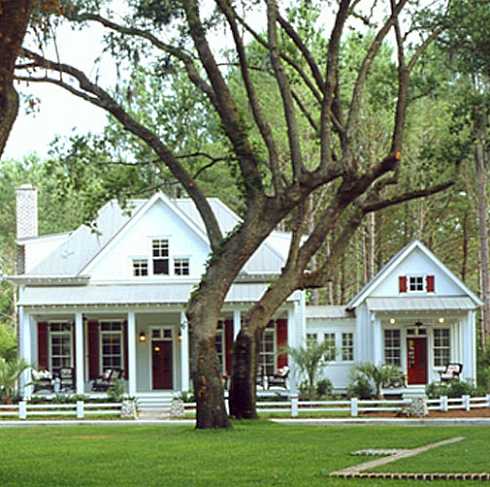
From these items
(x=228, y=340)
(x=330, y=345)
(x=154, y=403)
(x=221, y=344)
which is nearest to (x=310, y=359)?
(x=330, y=345)

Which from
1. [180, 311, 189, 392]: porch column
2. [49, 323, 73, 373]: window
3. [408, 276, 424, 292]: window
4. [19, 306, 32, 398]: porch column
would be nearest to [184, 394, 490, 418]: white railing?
[180, 311, 189, 392]: porch column

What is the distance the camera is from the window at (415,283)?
1634 inches

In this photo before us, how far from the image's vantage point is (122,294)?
39.6 meters

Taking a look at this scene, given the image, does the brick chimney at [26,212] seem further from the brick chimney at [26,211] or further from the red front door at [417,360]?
the red front door at [417,360]

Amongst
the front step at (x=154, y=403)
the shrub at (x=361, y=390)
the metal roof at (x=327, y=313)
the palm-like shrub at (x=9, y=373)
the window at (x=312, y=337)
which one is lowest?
the front step at (x=154, y=403)

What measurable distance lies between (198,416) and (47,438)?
3019 millimetres

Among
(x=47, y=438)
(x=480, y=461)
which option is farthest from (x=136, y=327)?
(x=480, y=461)

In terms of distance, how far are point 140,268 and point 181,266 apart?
134cm

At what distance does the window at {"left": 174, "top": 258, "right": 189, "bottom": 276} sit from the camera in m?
40.7

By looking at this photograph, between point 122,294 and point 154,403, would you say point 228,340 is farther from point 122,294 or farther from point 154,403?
point 154,403

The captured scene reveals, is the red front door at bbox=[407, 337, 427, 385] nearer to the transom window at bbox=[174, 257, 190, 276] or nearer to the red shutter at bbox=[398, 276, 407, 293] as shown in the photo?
the red shutter at bbox=[398, 276, 407, 293]

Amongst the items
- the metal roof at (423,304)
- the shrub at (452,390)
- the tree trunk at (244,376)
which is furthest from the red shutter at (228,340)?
the tree trunk at (244,376)

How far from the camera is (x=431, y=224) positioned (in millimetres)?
59219

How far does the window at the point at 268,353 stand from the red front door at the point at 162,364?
3.03 meters
